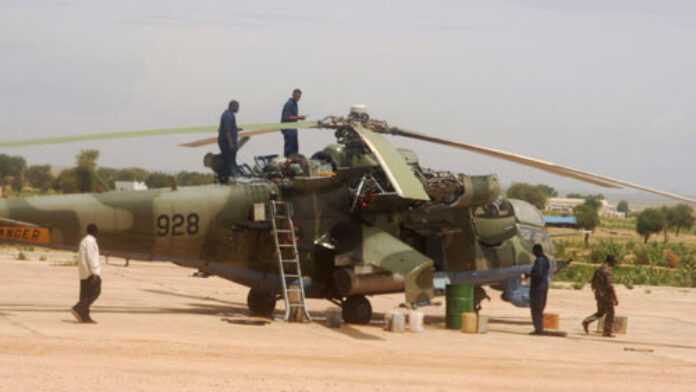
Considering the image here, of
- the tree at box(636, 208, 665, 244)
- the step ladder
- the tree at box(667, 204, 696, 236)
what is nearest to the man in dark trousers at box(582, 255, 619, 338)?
the step ladder

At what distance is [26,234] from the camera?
16.9 m

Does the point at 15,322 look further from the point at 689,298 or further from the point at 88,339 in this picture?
the point at 689,298

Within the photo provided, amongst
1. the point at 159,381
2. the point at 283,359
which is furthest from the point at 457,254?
the point at 159,381

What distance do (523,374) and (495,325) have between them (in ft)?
24.1

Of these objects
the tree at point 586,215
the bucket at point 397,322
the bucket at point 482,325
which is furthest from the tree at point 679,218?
the bucket at point 397,322

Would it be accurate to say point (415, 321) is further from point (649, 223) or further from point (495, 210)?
point (649, 223)

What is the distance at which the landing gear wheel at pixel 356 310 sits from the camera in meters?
19.0

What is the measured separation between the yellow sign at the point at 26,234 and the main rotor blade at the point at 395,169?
5.51 metres

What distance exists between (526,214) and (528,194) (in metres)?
63.8

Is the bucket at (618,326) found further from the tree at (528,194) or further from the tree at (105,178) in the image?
the tree at (528,194)

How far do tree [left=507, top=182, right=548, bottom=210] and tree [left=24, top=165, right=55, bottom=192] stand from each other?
37.9 m

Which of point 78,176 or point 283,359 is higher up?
point 78,176

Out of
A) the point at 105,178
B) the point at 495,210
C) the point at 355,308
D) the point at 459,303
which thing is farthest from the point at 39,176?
the point at 459,303

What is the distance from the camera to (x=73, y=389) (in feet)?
34.1
